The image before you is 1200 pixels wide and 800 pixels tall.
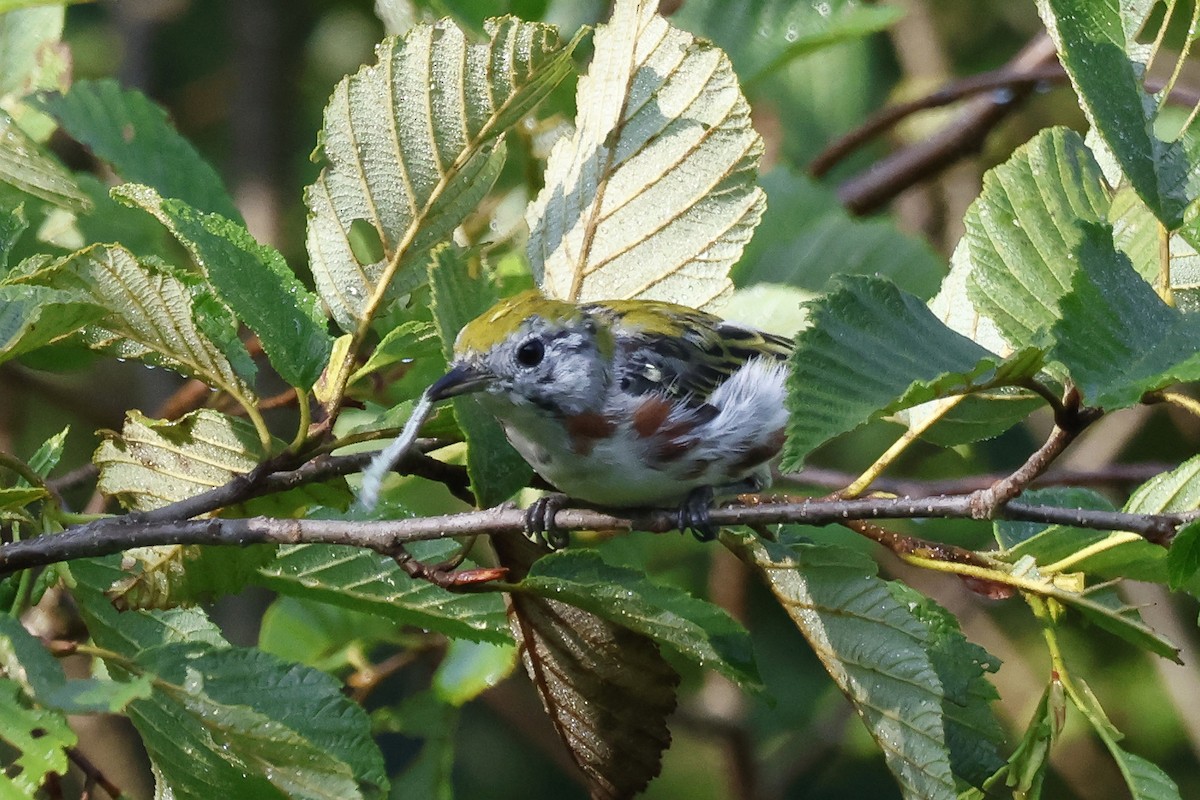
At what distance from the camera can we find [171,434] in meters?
1.76

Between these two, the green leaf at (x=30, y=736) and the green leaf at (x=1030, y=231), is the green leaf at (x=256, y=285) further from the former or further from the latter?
the green leaf at (x=1030, y=231)

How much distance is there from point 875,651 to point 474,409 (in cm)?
58

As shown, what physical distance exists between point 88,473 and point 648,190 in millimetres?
1106

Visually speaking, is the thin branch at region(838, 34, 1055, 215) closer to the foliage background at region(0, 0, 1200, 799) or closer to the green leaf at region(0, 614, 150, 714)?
the foliage background at region(0, 0, 1200, 799)

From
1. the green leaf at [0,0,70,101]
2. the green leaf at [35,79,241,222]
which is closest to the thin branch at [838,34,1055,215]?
the green leaf at [35,79,241,222]

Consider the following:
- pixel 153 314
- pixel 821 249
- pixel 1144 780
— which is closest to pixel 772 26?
pixel 821 249

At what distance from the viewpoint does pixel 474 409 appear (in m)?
1.68

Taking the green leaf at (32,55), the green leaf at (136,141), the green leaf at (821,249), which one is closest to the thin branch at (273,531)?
the green leaf at (136,141)

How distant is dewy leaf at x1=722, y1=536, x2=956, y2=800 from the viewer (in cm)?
154

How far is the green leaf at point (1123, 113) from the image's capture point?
122 centimetres

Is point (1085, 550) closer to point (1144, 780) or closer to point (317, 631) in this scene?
point (1144, 780)

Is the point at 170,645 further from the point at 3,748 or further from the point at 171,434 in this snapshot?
the point at 3,748

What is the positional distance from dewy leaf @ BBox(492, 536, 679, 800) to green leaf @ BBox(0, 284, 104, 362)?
1.92 feet

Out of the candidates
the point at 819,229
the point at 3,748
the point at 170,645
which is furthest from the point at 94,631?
the point at 3,748
